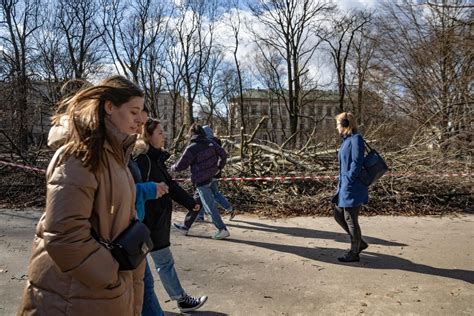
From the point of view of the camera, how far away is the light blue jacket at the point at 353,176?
5.36m

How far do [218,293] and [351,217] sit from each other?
2.01 meters

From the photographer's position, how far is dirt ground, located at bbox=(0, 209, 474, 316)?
4.22 m

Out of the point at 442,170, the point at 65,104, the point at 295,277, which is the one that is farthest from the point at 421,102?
the point at 65,104

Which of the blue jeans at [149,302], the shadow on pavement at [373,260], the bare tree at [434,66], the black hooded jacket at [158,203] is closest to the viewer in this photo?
the blue jeans at [149,302]

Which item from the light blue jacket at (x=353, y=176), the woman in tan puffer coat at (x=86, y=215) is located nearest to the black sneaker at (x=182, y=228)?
the light blue jacket at (x=353, y=176)

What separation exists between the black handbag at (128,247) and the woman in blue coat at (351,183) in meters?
3.84

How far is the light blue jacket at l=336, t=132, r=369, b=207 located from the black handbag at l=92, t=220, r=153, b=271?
12.6ft

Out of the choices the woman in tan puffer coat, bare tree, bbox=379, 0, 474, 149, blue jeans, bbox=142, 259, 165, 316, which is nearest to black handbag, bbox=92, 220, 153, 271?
the woman in tan puffer coat

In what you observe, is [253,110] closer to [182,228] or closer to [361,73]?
[361,73]

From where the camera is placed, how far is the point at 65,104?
6.98 ft

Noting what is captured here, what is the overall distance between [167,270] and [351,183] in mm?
2663

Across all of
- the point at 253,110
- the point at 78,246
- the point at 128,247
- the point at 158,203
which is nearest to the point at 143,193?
the point at 158,203

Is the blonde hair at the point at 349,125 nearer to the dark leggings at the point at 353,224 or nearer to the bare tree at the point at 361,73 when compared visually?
the dark leggings at the point at 353,224

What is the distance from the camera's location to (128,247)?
6.36ft
